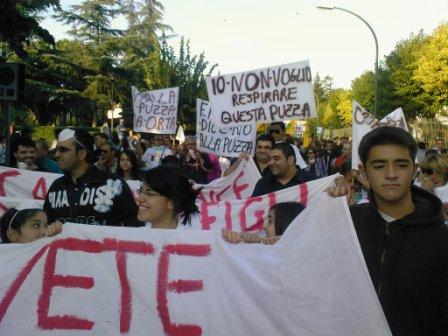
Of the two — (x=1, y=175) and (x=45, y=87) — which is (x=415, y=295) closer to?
(x=1, y=175)

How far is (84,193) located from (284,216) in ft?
4.78

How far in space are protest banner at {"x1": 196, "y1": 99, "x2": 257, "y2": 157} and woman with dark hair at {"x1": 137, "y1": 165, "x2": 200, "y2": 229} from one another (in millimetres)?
4716

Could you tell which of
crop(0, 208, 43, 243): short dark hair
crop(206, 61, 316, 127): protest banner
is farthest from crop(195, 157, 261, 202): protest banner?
crop(0, 208, 43, 243): short dark hair

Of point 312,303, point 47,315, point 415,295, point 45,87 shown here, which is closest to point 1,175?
point 47,315

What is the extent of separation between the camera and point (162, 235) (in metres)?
3.15

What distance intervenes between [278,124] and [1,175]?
12.9ft

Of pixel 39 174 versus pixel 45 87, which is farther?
pixel 45 87

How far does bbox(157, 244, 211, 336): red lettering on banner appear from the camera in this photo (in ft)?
9.59

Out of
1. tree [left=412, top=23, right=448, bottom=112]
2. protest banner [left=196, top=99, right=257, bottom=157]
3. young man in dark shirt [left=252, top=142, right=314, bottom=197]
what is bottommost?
young man in dark shirt [left=252, top=142, right=314, bottom=197]

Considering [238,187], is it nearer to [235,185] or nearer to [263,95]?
[235,185]

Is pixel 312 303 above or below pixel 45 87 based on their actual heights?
below

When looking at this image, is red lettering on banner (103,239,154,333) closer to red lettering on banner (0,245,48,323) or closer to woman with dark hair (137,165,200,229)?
woman with dark hair (137,165,200,229)

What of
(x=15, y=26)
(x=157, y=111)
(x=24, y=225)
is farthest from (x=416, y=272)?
(x=157, y=111)

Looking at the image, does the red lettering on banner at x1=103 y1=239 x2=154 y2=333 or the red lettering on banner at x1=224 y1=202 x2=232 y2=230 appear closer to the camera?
the red lettering on banner at x1=103 y1=239 x2=154 y2=333
